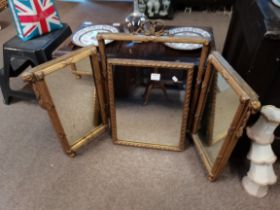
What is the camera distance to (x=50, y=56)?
1491 mm

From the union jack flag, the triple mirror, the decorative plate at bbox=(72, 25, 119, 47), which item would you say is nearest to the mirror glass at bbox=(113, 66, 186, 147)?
the triple mirror

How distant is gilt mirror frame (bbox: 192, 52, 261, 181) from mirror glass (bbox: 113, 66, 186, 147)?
0.10 meters

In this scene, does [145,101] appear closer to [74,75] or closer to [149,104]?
[149,104]

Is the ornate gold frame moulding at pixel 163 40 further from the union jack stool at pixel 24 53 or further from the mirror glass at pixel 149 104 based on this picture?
the union jack stool at pixel 24 53

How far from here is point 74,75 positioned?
1.20 m

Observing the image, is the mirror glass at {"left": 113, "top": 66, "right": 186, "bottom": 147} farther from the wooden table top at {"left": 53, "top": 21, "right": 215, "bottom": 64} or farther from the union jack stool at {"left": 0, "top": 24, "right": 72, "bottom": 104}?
the union jack stool at {"left": 0, "top": 24, "right": 72, "bottom": 104}

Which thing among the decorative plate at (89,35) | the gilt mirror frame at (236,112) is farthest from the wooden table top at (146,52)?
the gilt mirror frame at (236,112)

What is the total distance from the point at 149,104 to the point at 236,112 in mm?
543

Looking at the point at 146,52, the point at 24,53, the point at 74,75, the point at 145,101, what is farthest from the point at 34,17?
the point at 145,101

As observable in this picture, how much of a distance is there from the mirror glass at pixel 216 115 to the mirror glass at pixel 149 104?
0.13 m

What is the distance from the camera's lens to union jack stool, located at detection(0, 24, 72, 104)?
1447 millimetres

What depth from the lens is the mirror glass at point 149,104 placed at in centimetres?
119

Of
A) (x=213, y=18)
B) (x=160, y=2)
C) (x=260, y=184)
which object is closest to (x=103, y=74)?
(x=260, y=184)

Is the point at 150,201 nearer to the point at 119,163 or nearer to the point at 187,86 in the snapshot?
the point at 119,163
